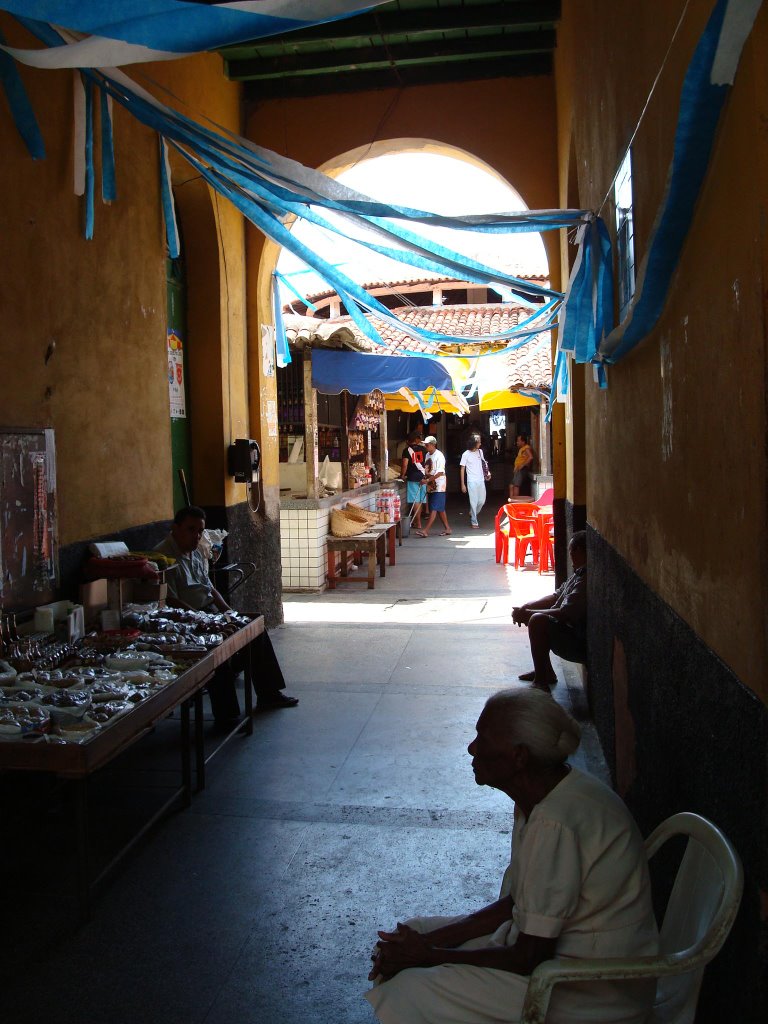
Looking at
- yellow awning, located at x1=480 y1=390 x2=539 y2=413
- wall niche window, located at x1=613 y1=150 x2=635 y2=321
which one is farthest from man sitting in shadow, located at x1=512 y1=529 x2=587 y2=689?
yellow awning, located at x1=480 y1=390 x2=539 y2=413

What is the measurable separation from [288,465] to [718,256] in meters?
10.9

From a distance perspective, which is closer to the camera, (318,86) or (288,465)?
(318,86)

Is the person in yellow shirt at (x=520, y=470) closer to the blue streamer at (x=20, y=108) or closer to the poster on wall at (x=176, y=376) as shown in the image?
the poster on wall at (x=176, y=376)

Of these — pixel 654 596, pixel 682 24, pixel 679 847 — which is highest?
pixel 682 24

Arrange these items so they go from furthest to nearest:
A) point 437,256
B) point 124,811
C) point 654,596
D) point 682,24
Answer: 1. point 437,256
2. point 124,811
3. point 654,596
4. point 682,24

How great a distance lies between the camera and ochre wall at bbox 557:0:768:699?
173 centimetres

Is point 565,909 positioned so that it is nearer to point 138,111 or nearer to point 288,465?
point 138,111

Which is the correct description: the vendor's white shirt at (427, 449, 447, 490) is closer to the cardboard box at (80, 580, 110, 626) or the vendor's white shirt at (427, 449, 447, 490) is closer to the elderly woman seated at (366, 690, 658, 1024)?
the cardboard box at (80, 580, 110, 626)

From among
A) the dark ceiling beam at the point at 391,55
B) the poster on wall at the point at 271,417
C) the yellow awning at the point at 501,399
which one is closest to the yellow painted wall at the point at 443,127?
the dark ceiling beam at the point at 391,55

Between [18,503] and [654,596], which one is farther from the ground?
[18,503]

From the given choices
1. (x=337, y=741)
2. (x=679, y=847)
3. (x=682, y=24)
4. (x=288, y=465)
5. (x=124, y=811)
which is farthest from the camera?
(x=288, y=465)

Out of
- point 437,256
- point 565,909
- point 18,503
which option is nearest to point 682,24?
point 565,909

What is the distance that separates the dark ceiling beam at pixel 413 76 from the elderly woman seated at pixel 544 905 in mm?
7626

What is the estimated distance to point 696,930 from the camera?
1985 millimetres
